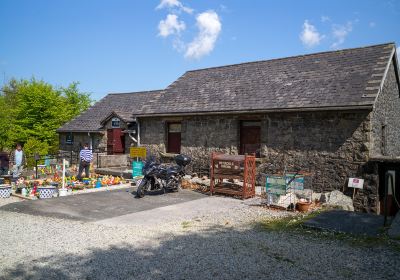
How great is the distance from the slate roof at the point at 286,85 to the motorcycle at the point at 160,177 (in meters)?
3.51

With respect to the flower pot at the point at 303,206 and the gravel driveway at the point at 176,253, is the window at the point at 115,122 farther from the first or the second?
the flower pot at the point at 303,206

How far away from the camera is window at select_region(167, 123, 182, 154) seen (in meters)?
16.2

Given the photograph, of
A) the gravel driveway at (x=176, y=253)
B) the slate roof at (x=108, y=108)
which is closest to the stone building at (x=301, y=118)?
the gravel driveway at (x=176, y=253)

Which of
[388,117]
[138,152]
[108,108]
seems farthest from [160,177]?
[108,108]

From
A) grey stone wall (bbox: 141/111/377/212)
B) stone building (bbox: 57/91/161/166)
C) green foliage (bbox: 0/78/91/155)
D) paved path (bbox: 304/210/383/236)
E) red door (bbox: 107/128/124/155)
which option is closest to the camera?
paved path (bbox: 304/210/383/236)

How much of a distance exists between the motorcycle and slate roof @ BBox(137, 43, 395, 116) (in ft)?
11.5

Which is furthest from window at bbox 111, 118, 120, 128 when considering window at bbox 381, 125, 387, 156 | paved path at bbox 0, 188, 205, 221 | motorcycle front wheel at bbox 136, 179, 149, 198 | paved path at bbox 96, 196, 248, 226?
window at bbox 381, 125, 387, 156

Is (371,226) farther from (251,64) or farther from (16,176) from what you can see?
(16,176)

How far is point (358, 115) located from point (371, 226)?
4825 millimetres

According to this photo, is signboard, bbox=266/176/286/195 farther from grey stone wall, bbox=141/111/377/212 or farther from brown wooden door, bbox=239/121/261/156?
brown wooden door, bbox=239/121/261/156

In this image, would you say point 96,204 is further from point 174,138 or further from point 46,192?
point 174,138

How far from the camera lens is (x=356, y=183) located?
10594 millimetres

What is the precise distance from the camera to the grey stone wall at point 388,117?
11555 mm

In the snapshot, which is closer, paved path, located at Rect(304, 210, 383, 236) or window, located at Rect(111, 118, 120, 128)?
paved path, located at Rect(304, 210, 383, 236)
